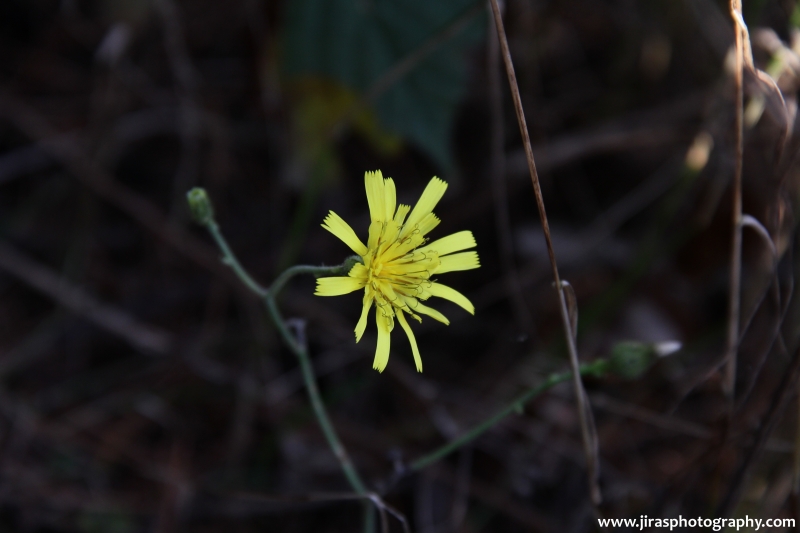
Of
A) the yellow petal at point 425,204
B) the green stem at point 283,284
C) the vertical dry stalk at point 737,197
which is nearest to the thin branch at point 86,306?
the green stem at point 283,284

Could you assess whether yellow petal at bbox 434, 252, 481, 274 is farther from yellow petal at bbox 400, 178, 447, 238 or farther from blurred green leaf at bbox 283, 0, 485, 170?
blurred green leaf at bbox 283, 0, 485, 170

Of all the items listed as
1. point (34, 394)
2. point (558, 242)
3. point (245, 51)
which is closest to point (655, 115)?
point (558, 242)

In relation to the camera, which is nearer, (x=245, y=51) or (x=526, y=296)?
(x=526, y=296)

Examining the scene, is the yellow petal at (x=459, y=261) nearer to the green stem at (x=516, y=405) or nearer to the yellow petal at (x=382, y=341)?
the yellow petal at (x=382, y=341)

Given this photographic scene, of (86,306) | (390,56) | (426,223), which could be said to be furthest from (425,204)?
(86,306)

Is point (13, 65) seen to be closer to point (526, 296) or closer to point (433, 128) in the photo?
point (433, 128)

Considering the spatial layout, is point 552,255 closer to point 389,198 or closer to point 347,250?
point 389,198

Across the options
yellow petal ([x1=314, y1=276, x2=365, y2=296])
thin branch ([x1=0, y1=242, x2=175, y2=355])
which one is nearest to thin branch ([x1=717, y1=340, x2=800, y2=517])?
yellow petal ([x1=314, y1=276, x2=365, y2=296])

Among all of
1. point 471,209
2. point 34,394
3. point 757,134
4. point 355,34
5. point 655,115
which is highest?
point 355,34
